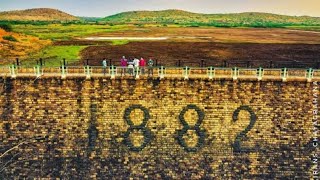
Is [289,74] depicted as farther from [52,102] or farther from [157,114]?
[52,102]

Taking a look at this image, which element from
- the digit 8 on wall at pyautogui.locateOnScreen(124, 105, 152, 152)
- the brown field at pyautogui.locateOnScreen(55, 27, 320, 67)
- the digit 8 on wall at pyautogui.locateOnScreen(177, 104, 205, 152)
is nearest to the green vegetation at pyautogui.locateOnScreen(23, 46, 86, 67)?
the brown field at pyautogui.locateOnScreen(55, 27, 320, 67)

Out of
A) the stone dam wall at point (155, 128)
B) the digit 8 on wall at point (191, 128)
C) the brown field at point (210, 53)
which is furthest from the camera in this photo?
the brown field at point (210, 53)

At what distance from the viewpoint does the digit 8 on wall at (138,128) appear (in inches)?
930

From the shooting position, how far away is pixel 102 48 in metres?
49.3

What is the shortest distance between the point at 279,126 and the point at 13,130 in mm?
18277

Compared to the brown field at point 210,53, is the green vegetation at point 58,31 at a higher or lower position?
higher

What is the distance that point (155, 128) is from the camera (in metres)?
23.7

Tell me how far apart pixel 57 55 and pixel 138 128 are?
22917mm

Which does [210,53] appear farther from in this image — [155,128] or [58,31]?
[58,31]

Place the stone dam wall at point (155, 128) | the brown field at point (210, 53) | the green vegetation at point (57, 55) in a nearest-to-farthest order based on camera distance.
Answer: the stone dam wall at point (155, 128) → the green vegetation at point (57, 55) → the brown field at point (210, 53)

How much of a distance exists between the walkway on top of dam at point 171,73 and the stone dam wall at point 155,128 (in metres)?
0.40

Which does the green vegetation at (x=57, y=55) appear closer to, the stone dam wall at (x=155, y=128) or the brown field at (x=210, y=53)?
the brown field at (x=210, y=53)

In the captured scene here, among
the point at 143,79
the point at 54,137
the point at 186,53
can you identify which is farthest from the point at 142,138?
the point at 186,53


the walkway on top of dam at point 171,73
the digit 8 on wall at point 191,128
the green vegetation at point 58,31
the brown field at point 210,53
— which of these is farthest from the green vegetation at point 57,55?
the digit 8 on wall at point 191,128
